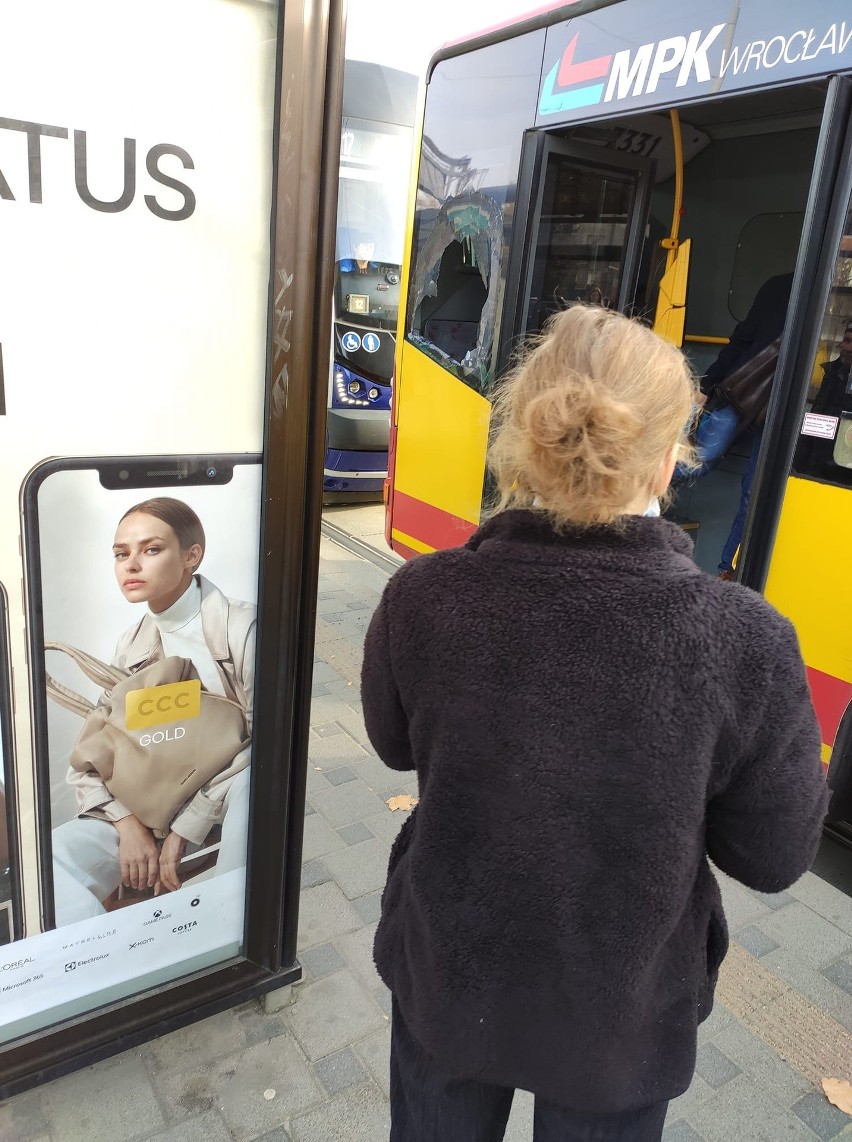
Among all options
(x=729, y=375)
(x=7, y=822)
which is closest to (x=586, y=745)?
(x=7, y=822)

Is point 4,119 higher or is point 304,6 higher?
point 304,6

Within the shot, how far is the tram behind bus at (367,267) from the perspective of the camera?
7.02 meters

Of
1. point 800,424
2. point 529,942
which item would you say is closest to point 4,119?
point 529,942

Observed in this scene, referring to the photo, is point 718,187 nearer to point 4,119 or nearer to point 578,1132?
A: point 4,119

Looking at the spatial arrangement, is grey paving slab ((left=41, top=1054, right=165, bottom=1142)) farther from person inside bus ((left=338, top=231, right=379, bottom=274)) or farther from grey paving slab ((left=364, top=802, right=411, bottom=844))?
person inside bus ((left=338, top=231, right=379, bottom=274))

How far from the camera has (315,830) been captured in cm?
285

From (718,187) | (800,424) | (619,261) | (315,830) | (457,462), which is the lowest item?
(315,830)

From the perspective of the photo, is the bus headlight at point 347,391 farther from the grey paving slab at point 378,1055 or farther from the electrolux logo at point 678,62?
the grey paving slab at point 378,1055

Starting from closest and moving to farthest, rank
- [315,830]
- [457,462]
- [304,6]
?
[304,6], [315,830], [457,462]

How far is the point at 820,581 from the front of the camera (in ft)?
9.33

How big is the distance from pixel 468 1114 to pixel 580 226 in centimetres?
400

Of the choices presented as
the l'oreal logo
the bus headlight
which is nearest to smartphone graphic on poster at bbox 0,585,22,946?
the l'oreal logo

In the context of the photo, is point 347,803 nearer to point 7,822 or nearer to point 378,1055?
point 378,1055

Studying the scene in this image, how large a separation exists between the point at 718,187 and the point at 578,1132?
4918 mm
